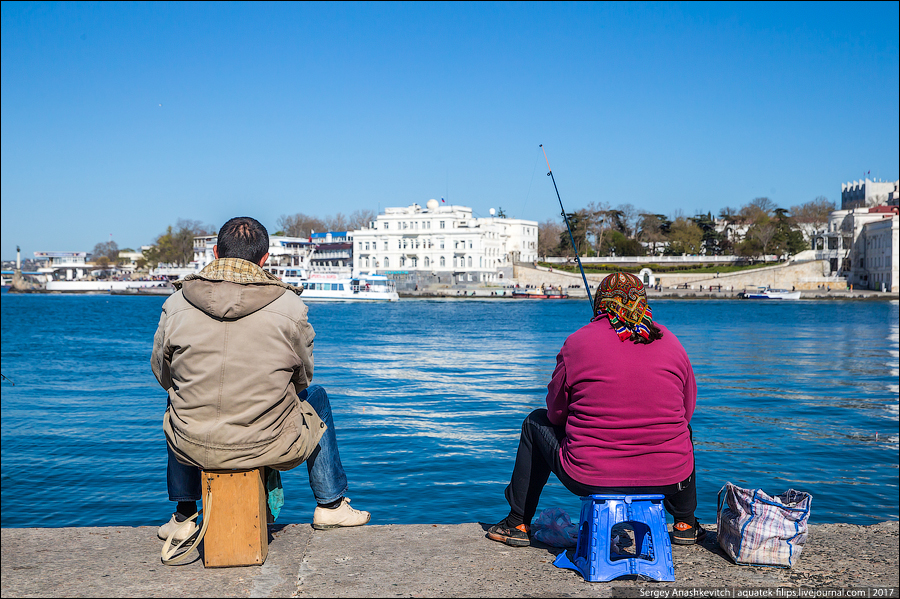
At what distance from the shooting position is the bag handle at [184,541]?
2.66 m

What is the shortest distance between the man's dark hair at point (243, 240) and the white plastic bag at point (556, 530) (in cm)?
161

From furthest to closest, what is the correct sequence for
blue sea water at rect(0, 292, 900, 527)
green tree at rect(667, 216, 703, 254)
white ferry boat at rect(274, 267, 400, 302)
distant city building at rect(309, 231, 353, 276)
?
distant city building at rect(309, 231, 353, 276) < green tree at rect(667, 216, 703, 254) < white ferry boat at rect(274, 267, 400, 302) < blue sea water at rect(0, 292, 900, 527)

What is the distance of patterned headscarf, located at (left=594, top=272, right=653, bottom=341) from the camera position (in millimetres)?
2680

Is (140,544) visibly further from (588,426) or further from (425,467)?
(425,467)

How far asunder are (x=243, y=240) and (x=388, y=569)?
4.58ft

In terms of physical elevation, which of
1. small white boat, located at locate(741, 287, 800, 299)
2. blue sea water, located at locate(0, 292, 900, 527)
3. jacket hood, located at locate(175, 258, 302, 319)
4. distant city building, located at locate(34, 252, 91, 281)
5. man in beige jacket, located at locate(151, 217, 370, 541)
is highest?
distant city building, located at locate(34, 252, 91, 281)

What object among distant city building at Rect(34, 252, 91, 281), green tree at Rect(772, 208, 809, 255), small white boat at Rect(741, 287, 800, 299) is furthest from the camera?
distant city building at Rect(34, 252, 91, 281)

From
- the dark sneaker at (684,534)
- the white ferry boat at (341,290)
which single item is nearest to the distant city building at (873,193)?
the white ferry boat at (341,290)

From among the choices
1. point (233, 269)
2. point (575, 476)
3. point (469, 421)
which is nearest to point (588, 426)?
point (575, 476)

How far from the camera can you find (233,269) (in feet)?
8.78

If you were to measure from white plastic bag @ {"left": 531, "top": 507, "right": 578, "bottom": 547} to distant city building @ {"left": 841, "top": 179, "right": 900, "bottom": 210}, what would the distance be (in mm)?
101150

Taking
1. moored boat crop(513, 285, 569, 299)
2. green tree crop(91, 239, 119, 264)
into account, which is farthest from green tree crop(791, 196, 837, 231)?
green tree crop(91, 239, 119, 264)

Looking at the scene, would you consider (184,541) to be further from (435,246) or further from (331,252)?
(331,252)

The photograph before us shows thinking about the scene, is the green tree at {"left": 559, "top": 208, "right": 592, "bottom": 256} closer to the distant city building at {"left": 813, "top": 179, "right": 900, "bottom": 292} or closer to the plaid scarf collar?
the distant city building at {"left": 813, "top": 179, "right": 900, "bottom": 292}
